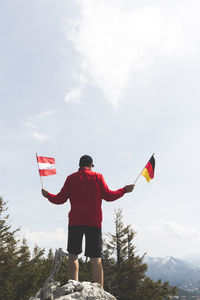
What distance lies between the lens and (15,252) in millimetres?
23469

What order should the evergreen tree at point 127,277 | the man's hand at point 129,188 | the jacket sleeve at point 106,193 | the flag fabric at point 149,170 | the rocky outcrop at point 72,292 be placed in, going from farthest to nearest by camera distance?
1. the evergreen tree at point 127,277
2. the flag fabric at point 149,170
3. the man's hand at point 129,188
4. the jacket sleeve at point 106,193
5. the rocky outcrop at point 72,292

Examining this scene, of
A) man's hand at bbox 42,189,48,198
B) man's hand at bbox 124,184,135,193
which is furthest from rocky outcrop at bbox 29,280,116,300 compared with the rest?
man's hand at bbox 124,184,135,193

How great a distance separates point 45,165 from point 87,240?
1759 millimetres

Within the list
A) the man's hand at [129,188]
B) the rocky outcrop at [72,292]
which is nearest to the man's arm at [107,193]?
the man's hand at [129,188]

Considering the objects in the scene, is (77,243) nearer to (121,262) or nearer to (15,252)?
(121,262)

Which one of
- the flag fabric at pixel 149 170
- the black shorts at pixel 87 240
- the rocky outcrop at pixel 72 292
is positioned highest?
the flag fabric at pixel 149 170

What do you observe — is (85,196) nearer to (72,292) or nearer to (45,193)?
(45,193)

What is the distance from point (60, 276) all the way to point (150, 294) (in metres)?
7.05

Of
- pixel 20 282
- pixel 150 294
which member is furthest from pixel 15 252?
pixel 150 294

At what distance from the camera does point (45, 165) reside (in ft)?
18.0

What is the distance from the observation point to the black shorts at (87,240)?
4641mm

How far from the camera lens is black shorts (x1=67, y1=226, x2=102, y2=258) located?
4641mm

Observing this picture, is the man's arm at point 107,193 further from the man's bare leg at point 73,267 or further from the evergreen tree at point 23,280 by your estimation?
the evergreen tree at point 23,280

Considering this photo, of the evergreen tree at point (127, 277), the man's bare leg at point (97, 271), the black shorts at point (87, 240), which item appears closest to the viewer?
the man's bare leg at point (97, 271)
